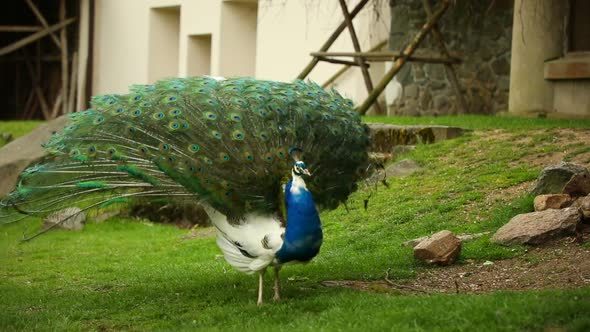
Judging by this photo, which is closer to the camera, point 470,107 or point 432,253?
point 432,253

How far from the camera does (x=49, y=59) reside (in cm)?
2592

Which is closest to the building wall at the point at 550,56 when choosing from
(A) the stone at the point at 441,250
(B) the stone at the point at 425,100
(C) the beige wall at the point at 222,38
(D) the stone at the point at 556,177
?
(B) the stone at the point at 425,100

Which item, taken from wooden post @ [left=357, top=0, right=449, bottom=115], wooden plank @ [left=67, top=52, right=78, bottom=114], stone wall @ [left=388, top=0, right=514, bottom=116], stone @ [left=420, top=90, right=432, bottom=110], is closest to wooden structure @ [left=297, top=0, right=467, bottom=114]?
wooden post @ [left=357, top=0, right=449, bottom=115]

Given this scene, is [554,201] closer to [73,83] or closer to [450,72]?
[450,72]

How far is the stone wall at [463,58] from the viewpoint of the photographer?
16.2 meters

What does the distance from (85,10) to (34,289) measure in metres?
16.4

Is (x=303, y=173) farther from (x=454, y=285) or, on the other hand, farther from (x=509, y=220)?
(x=509, y=220)

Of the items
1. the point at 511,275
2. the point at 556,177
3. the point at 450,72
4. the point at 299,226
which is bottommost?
the point at 511,275

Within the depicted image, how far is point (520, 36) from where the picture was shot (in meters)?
14.5

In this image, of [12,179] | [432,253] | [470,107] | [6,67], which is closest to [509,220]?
[432,253]

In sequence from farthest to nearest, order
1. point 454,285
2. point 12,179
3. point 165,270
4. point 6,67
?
point 6,67 → point 12,179 → point 165,270 → point 454,285

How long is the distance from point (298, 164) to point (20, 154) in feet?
32.9

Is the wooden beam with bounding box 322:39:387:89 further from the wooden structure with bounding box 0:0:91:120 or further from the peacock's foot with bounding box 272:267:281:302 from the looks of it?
the peacock's foot with bounding box 272:267:281:302

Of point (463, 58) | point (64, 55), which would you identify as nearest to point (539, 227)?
point (463, 58)
